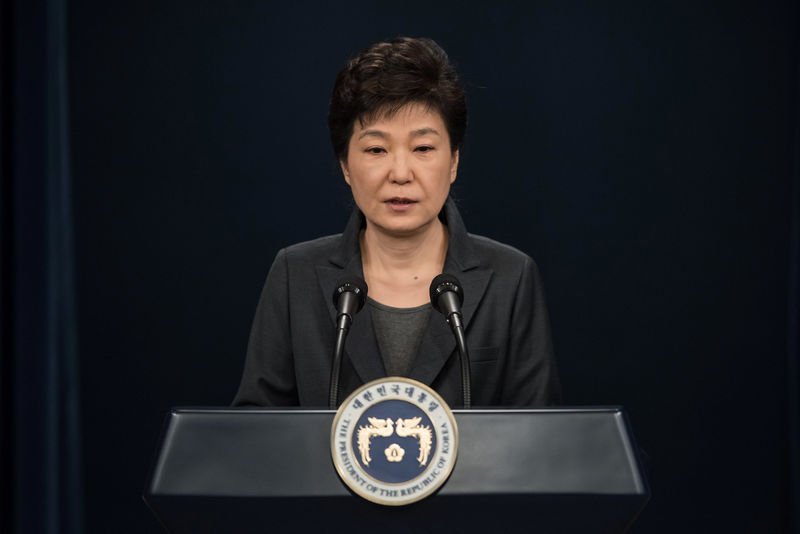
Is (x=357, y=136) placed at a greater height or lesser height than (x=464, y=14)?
lesser

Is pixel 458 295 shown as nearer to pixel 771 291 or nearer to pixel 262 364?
pixel 262 364

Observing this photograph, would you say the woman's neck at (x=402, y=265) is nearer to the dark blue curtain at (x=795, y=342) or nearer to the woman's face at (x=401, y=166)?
the woman's face at (x=401, y=166)

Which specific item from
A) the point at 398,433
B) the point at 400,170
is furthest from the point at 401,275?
the point at 398,433

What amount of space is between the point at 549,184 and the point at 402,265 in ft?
Result: 3.11

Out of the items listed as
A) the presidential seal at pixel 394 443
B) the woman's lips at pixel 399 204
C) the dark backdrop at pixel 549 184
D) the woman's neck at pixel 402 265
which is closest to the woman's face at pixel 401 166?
the woman's lips at pixel 399 204

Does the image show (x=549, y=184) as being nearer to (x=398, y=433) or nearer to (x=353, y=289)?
(x=353, y=289)

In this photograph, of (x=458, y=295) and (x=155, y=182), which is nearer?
(x=458, y=295)

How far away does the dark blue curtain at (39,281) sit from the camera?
194 cm

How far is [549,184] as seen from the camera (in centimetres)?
233

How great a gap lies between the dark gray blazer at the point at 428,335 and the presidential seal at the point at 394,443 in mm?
484

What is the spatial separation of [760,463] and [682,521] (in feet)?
0.85

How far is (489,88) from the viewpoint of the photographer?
231 centimetres

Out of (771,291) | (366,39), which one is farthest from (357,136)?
(771,291)

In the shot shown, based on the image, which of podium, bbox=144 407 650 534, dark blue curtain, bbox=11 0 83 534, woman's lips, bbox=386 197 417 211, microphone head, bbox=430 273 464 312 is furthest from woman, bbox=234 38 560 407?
dark blue curtain, bbox=11 0 83 534
